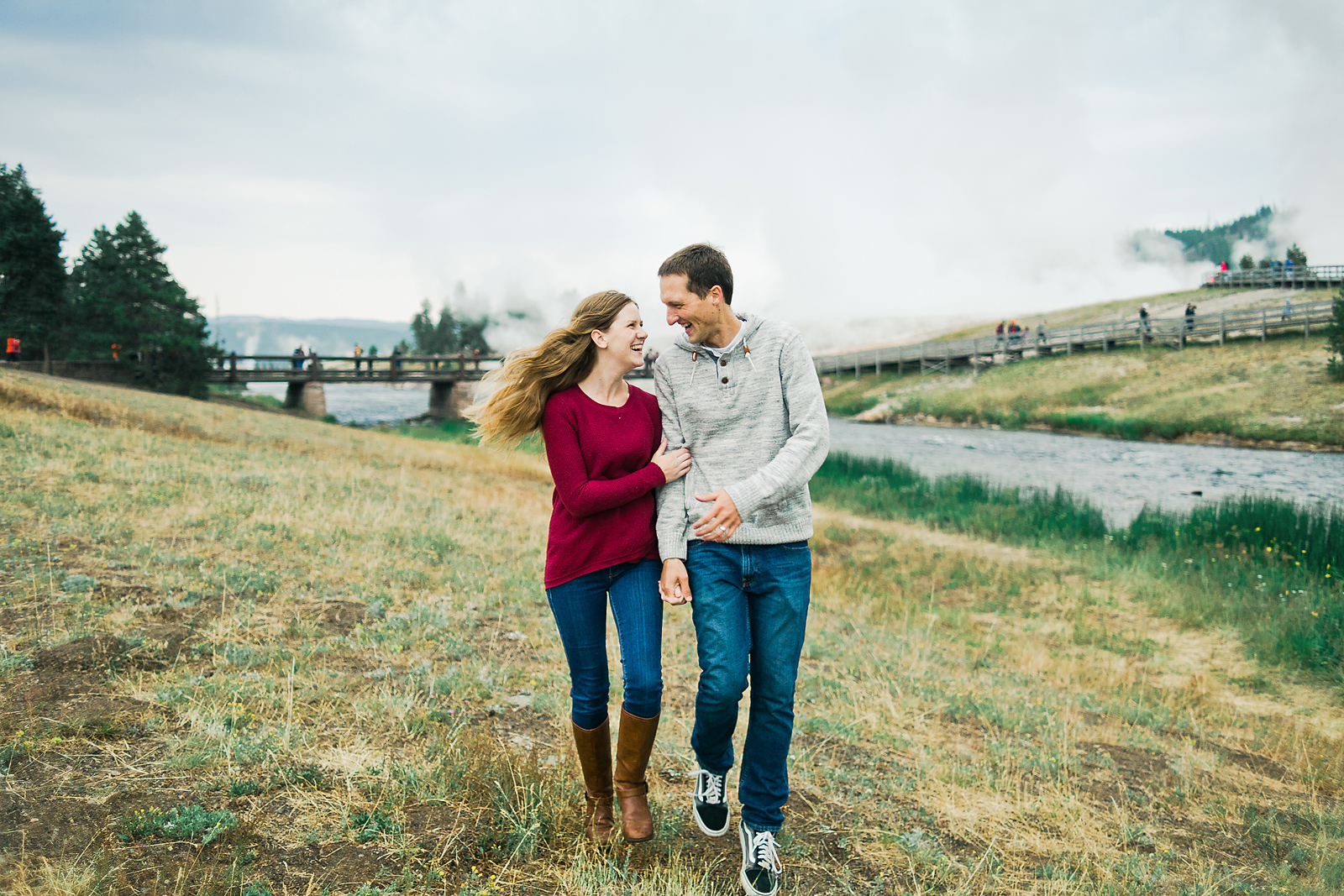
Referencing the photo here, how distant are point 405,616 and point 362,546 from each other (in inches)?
97.9

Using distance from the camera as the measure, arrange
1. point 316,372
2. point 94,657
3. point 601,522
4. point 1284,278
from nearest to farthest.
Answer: point 601,522 → point 94,657 → point 316,372 → point 1284,278

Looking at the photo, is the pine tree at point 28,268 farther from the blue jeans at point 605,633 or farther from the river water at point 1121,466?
the blue jeans at point 605,633

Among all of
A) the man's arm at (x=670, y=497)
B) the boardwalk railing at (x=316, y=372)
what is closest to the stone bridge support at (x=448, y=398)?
the boardwalk railing at (x=316, y=372)

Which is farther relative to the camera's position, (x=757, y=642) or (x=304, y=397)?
(x=304, y=397)

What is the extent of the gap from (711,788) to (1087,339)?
53221mm

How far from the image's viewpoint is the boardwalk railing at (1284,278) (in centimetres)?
7244

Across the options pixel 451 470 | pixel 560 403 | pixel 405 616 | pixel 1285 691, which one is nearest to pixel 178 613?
pixel 405 616

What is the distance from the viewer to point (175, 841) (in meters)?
3.21

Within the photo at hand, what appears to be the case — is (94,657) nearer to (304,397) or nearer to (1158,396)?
(1158,396)

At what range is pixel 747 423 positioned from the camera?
3541 mm

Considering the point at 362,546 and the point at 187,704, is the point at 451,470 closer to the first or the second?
the point at 362,546

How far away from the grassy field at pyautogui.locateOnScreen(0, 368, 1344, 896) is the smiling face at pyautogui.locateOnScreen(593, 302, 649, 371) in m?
2.13

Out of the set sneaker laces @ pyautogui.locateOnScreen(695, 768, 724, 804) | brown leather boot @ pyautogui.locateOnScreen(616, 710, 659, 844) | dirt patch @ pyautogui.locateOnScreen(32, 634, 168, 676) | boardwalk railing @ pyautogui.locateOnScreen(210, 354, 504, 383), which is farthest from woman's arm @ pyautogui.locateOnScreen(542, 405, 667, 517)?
boardwalk railing @ pyautogui.locateOnScreen(210, 354, 504, 383)

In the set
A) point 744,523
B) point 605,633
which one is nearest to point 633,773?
point 605,633
